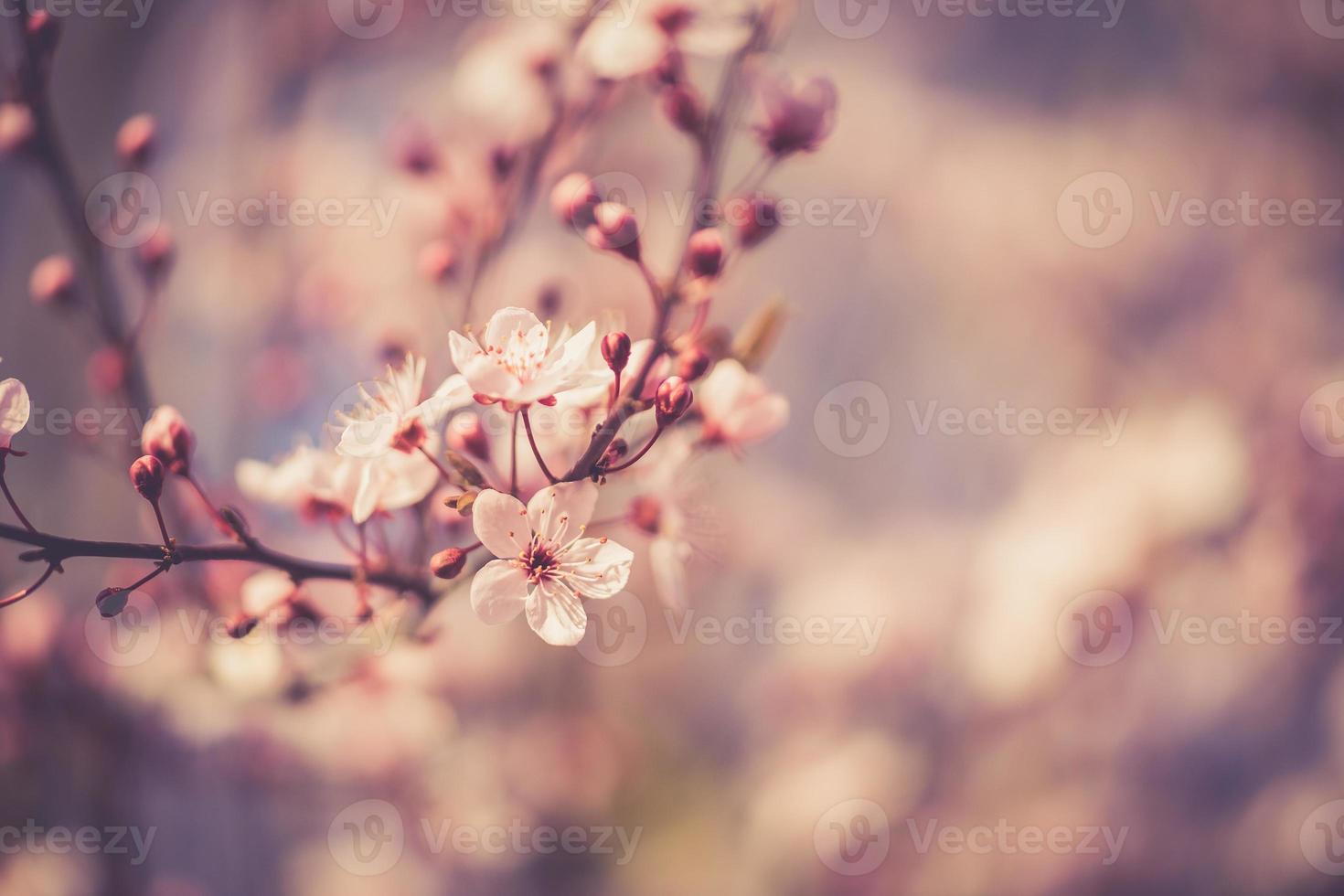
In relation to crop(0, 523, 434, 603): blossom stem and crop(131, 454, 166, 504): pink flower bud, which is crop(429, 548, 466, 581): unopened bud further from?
crop(131, 454, 166, 504): pink flower bud

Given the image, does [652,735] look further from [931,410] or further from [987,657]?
[931,410]

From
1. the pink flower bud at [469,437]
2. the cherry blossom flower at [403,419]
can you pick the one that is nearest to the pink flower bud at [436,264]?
the cherry blossom flower at [403,419]

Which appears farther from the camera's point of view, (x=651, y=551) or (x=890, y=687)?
(x=890, y=687)

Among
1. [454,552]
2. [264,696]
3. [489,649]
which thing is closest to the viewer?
[454,552]

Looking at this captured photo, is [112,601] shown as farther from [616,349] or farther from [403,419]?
[616,349]

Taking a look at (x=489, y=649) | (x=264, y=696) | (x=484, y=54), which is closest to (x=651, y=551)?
(x=264, y=696)

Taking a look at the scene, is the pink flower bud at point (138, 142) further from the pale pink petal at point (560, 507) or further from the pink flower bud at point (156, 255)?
the pale pink petal at point (560, 507)

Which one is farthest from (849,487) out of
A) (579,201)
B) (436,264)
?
(579,201)
